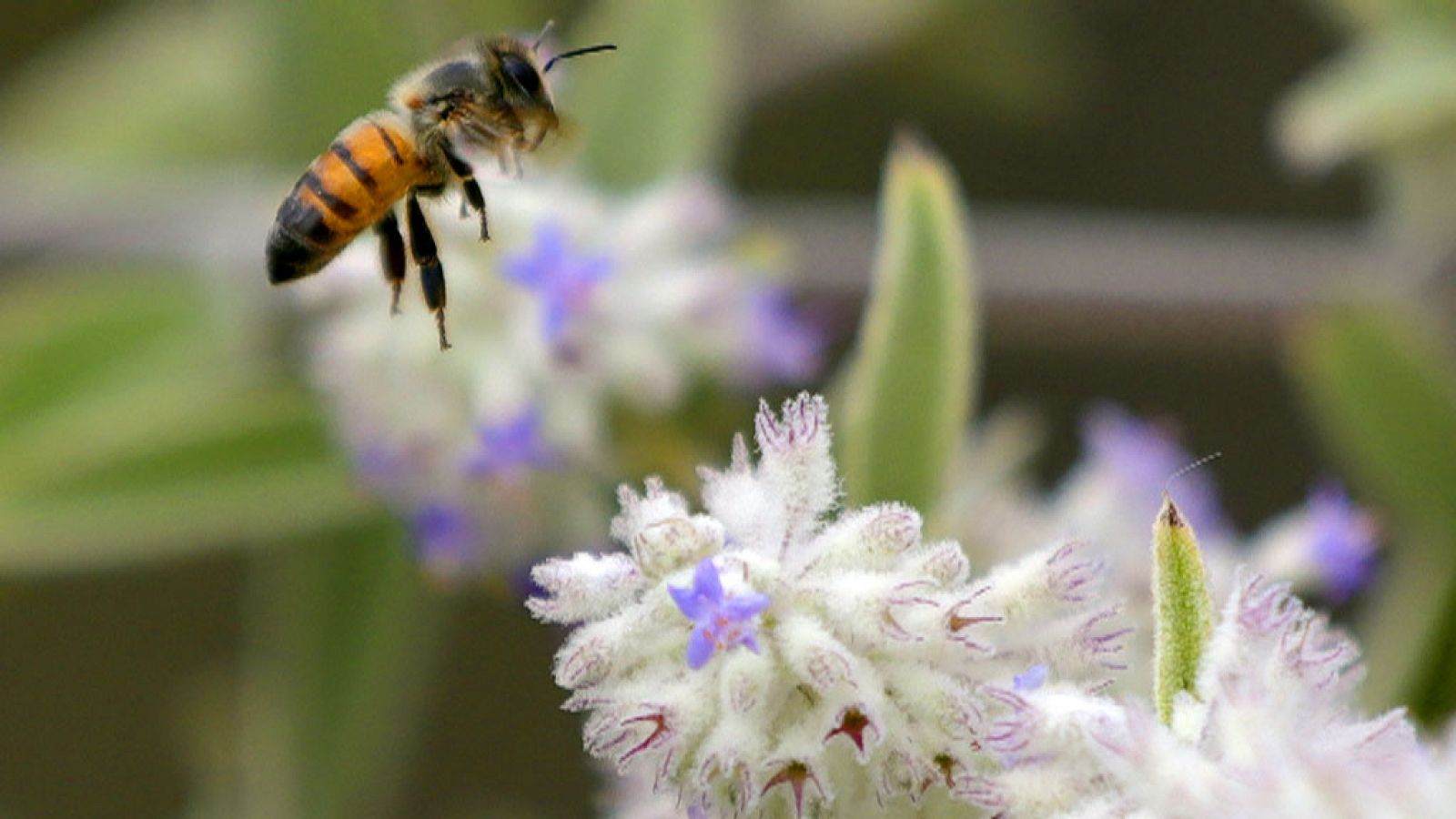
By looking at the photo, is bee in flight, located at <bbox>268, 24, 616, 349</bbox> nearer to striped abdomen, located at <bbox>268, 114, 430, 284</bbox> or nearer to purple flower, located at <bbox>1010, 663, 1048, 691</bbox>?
striped abdomen, located at <bbox>268, 114, 430, 284</bbox>

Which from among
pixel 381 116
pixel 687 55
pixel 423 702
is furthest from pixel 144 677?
pixel 381 116

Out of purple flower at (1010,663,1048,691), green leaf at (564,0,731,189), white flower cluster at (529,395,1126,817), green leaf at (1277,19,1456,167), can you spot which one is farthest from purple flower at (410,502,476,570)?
green leaf at (1277,19,1456,167)

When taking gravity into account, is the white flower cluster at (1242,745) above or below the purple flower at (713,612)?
below

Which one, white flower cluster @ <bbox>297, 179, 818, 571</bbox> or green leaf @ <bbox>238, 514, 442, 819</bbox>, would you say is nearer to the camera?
white flower cluster @ <bbox>297, 179, 818, 571</bbox>

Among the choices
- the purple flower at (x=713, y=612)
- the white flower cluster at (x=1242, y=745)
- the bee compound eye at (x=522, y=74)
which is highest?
the bee compound eye at (x=522, y=74)

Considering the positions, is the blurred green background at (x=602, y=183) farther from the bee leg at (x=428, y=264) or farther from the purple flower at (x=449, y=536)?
the bee leg at (x=428, y=264)

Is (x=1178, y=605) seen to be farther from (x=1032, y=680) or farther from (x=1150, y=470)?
(x=1150, y=470)

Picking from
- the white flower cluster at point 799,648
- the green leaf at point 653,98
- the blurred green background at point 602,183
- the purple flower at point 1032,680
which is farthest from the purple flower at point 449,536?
the purple flower at point 1032,680
